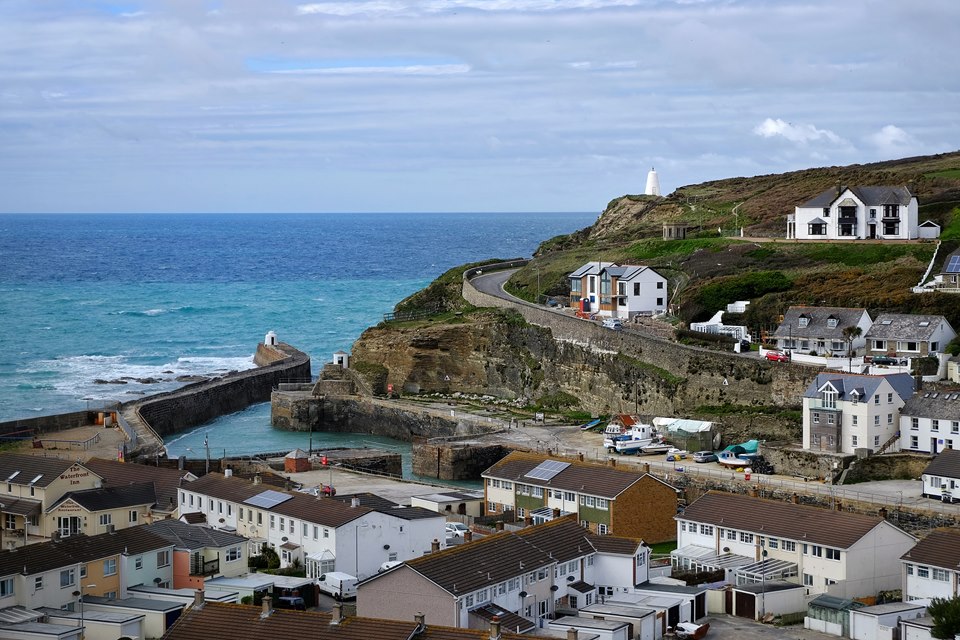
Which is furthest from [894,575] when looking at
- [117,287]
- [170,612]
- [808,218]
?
[117,287]

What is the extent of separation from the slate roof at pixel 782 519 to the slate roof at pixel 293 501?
1013cm

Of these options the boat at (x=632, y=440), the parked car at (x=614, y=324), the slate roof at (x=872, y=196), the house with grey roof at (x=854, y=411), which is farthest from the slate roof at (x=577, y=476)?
the slate roof at (x=872, y=196)

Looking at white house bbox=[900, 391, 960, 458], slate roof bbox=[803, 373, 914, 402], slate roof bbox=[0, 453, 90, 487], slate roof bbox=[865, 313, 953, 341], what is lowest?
slate roof bbox=[0, 453, 90, 487]

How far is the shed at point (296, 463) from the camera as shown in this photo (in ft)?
181

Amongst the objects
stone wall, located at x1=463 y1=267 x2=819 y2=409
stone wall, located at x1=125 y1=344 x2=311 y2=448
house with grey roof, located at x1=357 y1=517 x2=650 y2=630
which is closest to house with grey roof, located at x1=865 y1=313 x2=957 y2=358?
stone wall, located at x1=463 y1=267 x2=819 y2=409

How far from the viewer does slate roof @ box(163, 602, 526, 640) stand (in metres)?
28.1

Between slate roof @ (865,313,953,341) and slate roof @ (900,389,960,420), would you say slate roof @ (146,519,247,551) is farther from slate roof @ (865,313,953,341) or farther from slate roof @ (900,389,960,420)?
slate roof @ (865,313,953,341)

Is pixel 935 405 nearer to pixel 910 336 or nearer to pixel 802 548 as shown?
pixel 910 336

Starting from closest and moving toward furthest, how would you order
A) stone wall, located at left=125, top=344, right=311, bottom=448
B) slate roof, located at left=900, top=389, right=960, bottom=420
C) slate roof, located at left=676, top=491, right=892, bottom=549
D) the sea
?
slate roof, located at left=676, top=491, right=892, bottom=549 < slate roof, located at left=900, top=389, right=960, bottom=420 < stone wall, located at left=125, top=344, right=311, bottom=448 < the sea

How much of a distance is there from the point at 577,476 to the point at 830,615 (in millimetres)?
13760

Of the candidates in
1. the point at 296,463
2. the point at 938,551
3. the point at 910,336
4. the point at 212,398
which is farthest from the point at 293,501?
the point at 212,398

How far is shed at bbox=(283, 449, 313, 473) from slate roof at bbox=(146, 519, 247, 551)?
15102 millimetres

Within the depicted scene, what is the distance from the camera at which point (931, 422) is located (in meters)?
50.4

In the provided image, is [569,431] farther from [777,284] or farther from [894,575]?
[894,575]
